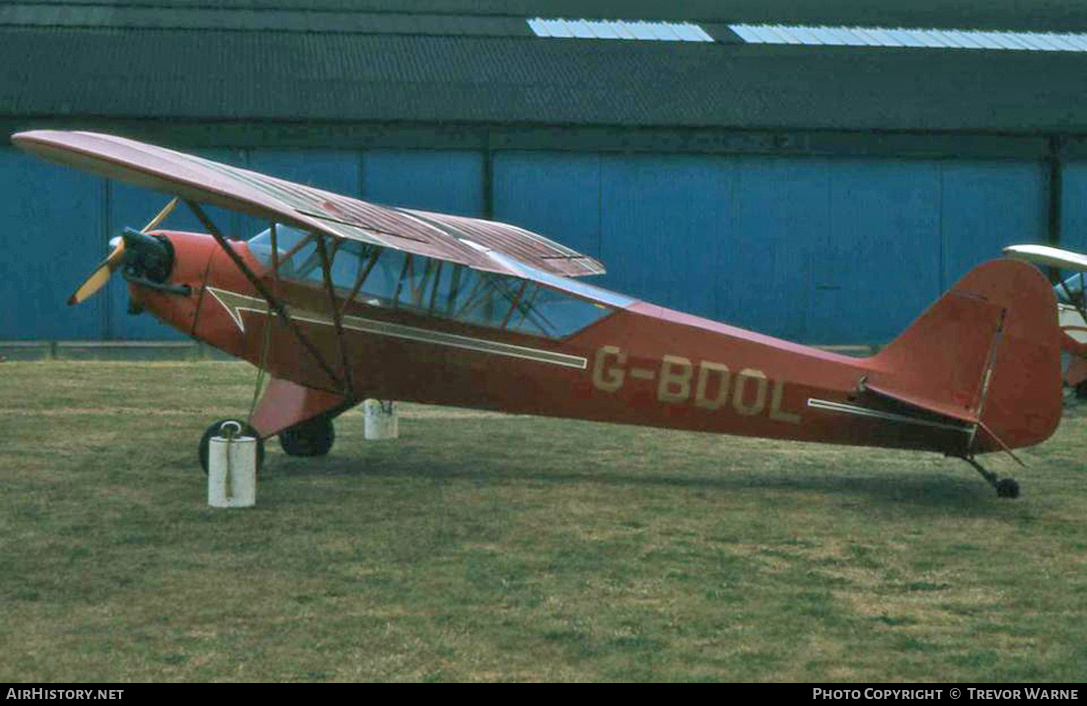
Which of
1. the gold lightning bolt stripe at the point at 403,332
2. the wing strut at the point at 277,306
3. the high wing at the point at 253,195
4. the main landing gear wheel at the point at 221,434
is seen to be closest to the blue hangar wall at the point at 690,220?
the gold lightning bolt stripe at the point at 403,332

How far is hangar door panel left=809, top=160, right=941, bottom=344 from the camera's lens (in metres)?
30.3

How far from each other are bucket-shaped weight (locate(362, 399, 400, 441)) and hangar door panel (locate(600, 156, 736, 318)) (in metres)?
15.8

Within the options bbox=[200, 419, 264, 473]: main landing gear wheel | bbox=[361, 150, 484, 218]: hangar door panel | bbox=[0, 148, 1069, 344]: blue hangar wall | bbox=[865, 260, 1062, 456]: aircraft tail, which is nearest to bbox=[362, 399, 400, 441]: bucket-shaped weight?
bbox=[200, 419, 264, 473]: main landing gear wheel

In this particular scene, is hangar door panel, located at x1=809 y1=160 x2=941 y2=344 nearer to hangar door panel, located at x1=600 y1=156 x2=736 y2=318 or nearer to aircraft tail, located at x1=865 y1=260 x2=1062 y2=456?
hangar door panel, located at x1=600 y1=156 x2=736 y2=318

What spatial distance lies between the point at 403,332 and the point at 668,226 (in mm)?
18604

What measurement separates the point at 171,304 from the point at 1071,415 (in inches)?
426

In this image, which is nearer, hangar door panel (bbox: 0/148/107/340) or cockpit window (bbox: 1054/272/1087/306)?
cockpit window (bbox: 1054/272/1087/306)

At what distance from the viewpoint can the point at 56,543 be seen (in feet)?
28.9

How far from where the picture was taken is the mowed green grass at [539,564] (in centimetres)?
641

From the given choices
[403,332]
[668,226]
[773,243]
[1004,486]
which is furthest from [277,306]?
[773,243]

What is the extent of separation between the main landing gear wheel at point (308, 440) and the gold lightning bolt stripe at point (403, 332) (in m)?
1.25

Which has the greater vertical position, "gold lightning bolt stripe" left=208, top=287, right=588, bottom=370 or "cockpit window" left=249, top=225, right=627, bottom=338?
"cockpit window" left=249, top=225, right=627, bottom=338

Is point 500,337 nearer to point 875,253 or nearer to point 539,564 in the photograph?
point 539,564
